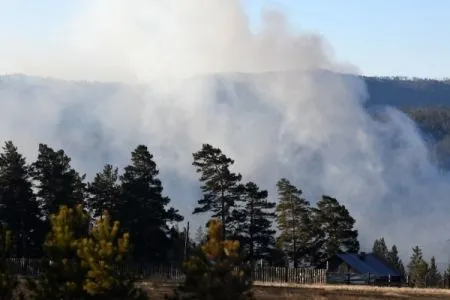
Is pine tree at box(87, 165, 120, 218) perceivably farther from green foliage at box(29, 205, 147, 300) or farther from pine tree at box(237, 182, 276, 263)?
green foliage at box(29, 205, 147, 300)

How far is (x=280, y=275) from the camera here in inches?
2771

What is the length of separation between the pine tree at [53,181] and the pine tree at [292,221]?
20.2 metres

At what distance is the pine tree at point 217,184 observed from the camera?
7044cm

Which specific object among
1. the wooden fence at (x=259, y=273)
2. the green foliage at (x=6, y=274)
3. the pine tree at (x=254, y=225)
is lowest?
the green foliage at (x=6, y=274)

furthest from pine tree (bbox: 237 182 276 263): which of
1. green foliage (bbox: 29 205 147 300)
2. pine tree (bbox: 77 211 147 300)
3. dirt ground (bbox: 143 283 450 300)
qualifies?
pine tree (bbox: 77 211 147 300)

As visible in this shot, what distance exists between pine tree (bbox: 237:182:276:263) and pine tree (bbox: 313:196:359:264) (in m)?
10.2

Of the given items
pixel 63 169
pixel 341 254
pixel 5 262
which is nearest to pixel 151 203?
pixel 63 169

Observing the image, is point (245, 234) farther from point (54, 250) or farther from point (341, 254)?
point (54, 250)

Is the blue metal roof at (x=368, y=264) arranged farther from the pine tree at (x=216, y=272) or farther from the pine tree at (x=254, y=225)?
the pine tree at (x=216, y=272)

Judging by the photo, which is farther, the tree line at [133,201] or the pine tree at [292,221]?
the pine tree at [292,221]

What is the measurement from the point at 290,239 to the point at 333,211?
229 inches

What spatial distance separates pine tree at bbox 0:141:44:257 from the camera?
64500 mm

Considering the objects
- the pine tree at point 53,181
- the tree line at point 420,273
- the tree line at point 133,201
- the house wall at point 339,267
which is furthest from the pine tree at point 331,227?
the pine tree at point 53,181

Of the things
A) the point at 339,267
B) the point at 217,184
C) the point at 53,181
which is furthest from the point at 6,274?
the point at 339,267
